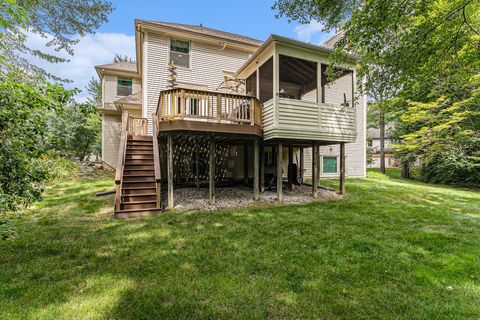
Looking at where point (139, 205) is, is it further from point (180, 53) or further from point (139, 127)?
point (180, 53)

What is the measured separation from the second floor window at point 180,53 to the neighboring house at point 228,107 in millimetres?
46

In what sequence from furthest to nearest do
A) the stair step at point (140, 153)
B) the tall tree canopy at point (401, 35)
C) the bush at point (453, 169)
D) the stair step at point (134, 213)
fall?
the bush at point (453, 169) < the stair step at point (140, 153) < the stair step at point (134, 213) < the tall tree canopy at point (401, 35)

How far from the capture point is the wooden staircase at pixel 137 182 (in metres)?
5.83

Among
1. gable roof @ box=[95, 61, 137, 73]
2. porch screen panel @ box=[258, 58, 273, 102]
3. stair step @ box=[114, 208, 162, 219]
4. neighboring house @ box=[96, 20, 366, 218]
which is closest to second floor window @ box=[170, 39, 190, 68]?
neighboring house @ box=[96, 20, 366, 218]

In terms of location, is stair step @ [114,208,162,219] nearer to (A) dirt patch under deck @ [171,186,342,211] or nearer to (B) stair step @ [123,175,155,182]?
(A) dirt patch under deck @ [171,186,342,211]

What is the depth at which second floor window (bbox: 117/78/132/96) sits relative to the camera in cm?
1515

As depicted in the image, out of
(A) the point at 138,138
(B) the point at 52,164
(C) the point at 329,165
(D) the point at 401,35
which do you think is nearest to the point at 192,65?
(A) the point at 138,138

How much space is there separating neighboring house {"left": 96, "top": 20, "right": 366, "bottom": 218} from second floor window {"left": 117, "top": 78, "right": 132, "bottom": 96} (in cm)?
6

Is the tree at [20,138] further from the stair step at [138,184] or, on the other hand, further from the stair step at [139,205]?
the stair step at [138,184]

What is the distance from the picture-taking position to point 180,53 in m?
10.9

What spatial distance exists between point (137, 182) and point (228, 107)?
3456 millimetres

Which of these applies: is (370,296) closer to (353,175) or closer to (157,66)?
(157,66)

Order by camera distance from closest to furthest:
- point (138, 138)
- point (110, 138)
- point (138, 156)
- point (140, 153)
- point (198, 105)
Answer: point (198, 105), point (138, 156), point (140, 153), point (138, 138), point (110, 138)

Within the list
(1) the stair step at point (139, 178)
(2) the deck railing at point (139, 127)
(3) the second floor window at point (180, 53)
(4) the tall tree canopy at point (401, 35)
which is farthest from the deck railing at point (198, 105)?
(3) the second floor window at point (180, 53)
